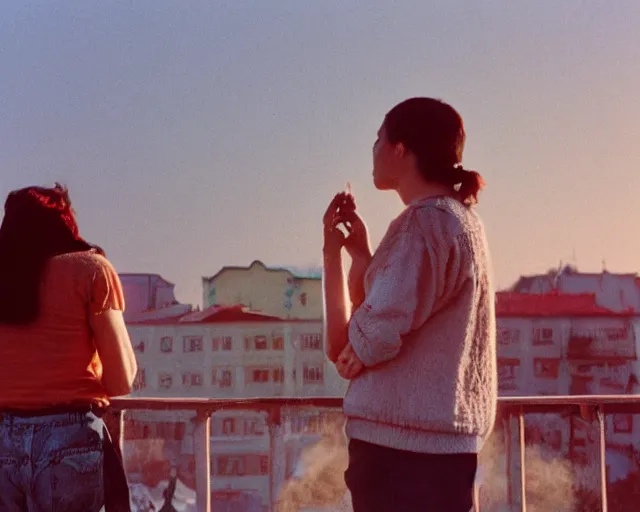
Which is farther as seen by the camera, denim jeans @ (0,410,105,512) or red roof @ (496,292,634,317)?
red roof @ (496,292,634,317)

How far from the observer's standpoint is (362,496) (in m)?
1.36

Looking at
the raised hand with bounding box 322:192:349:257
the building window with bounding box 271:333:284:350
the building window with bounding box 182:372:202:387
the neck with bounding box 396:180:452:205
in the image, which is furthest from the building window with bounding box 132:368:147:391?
the neck with bounding box 396:180:452:205

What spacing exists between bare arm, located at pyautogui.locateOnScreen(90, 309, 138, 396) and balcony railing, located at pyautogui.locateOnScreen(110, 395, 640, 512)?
0.45 m

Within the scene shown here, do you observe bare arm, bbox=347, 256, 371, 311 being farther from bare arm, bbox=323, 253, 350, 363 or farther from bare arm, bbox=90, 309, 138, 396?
bare arm, bbox=90, 309, 138, 396

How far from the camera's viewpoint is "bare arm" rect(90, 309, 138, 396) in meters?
1.71

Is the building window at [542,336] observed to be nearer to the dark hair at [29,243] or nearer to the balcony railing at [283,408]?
the balcony railing at [283,408]

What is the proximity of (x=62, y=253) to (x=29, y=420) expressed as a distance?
32 cm

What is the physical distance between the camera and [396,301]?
128cm

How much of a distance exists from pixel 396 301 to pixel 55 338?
749 mm

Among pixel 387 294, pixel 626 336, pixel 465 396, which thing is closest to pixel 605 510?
pixel 465 396

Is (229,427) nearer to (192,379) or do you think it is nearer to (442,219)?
(192,379)

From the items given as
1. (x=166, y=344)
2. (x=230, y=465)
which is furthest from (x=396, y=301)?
(x=230, y=465)

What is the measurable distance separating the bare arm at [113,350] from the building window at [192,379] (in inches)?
1753

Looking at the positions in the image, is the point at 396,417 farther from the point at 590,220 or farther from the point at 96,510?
the point at 590,220
